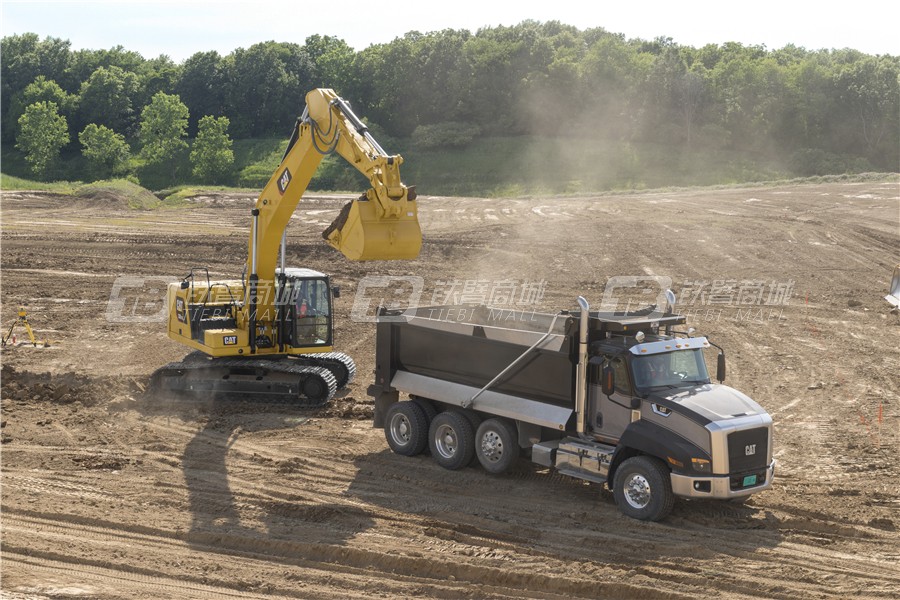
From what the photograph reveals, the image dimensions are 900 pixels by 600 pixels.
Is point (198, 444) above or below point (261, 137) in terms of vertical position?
below

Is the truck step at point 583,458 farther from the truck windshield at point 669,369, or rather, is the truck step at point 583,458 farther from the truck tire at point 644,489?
the truck windshield at point 669,369

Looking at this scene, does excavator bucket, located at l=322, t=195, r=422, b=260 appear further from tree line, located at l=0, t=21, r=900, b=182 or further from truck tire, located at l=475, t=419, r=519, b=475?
tree line, located at l=0, t=21, r=900, b=182

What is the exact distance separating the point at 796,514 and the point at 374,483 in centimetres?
575

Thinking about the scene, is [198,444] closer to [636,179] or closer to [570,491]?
[570,491]

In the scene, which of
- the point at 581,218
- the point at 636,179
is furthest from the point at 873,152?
the point at 581,218

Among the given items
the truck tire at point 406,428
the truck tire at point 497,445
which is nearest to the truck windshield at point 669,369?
the truck tire at point 497,445

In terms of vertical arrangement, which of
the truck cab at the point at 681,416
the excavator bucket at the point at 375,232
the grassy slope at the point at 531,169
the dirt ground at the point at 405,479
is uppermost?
the grassy slope at the point at 531,169

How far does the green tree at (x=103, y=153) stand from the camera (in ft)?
239

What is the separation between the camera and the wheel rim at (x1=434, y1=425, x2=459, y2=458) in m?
14.7

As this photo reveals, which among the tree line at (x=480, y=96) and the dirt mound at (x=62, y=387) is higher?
the tree line at (x=480, y=96)

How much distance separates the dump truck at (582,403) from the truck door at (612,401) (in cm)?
1

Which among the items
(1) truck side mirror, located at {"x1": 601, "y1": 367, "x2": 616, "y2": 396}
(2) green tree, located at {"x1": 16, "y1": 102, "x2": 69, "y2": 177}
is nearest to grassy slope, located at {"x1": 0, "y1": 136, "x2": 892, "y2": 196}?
(2) green tree, located at {"x1": 16, "y1": 102, "x2": 69, "y2": 177}

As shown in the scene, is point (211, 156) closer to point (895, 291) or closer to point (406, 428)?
point (895, 291)

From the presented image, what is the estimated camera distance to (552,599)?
1020cm
